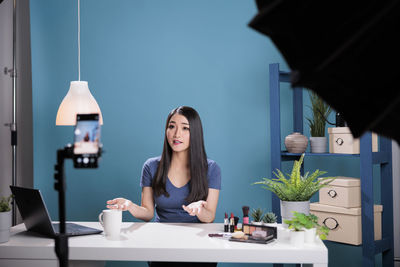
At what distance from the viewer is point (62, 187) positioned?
928 mm

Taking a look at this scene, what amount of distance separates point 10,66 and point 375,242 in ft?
9.47

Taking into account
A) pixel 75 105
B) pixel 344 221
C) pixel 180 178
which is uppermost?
pixel 75 105

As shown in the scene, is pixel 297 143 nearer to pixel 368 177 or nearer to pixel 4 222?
pixel 368 177

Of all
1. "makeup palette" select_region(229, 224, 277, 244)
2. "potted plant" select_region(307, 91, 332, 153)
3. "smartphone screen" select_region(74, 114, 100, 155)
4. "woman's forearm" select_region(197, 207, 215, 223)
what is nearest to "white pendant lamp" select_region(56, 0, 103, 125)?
"woman's forearm" select_region(197, 207, 215, 223)

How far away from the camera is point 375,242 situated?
253 centimetres

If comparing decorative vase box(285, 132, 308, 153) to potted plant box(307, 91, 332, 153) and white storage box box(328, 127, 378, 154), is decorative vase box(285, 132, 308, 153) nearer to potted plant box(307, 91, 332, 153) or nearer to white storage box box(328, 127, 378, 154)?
potted plant box(307, 91, 332, 153)

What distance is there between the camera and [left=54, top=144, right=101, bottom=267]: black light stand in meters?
0.90

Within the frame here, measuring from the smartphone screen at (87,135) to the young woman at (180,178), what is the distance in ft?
4.38

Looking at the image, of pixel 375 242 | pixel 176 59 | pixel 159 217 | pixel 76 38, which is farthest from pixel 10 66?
pixel 375 242

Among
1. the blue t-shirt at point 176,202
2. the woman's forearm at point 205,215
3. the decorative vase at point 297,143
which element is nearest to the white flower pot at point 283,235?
the woman's forearm at point 205,215

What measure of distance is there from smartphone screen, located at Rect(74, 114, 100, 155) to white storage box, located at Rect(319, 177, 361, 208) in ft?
6.40

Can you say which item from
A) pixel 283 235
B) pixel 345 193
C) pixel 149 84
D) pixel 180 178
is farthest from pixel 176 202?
pixel 149 84

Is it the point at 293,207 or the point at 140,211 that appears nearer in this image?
the point at 293,207

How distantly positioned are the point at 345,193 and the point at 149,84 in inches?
71.9
